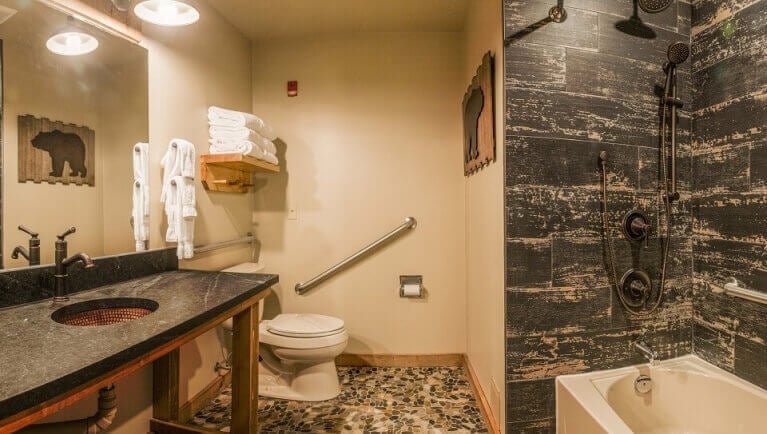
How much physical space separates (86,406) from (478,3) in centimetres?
268

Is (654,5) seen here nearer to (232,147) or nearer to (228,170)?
(232,147)

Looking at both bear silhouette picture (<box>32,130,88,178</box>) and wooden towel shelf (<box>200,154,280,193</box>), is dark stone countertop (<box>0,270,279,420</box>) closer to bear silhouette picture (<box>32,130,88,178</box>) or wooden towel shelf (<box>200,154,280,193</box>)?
bear silhouette picture (<box>32,130,88,178</box>)

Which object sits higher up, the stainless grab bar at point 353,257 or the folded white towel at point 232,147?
the folded white towel at point 232,147

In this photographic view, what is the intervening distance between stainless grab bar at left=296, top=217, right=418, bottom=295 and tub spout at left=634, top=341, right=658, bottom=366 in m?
1.42

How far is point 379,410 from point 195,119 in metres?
2.02

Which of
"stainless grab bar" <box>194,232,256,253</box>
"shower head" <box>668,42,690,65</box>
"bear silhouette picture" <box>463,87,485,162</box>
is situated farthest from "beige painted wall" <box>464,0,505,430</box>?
"stainless grab bar" <box>194,232,256,253</box>

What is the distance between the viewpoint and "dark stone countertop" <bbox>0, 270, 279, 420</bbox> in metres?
0.62

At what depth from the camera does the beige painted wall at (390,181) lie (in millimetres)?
2395

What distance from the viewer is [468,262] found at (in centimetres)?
227

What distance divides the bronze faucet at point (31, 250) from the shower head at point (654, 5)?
8.61 feet

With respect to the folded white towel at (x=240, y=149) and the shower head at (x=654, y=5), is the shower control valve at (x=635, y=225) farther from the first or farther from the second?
the folded white towel at (x=240, y=149)

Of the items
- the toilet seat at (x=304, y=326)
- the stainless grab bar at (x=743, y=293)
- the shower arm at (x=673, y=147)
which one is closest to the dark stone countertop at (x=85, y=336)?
the toilet seat at (x=304, y=326)

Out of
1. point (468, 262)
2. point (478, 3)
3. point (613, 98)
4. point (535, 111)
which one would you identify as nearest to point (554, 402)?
point (468, 262)

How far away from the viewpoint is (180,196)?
1514 millimetres
